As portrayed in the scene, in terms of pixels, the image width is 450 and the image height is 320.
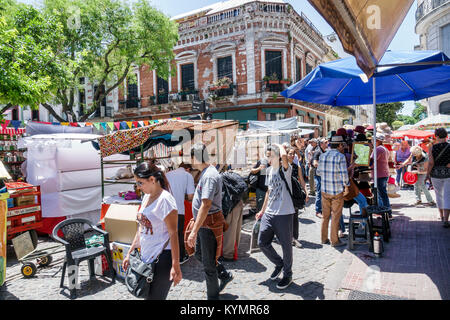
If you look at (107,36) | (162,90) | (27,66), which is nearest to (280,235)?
(27,66)

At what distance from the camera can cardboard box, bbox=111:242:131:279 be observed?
14.3ft

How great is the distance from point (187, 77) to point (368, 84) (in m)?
17.7

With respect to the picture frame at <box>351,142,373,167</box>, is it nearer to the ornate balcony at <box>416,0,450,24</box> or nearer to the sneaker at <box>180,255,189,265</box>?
the sneaker at <box>180,255,189,265</box>

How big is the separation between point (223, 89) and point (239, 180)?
57.2 feet

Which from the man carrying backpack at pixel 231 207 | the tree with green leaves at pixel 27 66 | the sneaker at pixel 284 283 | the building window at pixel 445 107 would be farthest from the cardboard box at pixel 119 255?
the building window at pixel 445 107

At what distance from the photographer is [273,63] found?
66.4 feet

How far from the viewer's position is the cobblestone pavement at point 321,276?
356 centimetres

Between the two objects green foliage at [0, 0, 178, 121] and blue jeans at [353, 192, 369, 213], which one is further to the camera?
green foliage at [0, 0, 178, 121]

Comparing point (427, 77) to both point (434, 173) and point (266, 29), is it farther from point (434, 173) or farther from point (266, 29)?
point (266, 29)

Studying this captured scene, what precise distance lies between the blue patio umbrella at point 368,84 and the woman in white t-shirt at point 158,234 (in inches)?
133

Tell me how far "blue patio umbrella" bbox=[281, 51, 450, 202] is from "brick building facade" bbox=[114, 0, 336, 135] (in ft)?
41.7

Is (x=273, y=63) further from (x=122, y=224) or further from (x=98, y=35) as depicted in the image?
(x=122, y=224)

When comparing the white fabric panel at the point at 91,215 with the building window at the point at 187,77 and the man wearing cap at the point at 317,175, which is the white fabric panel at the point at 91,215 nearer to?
the man wearing cap at the point at 317,175

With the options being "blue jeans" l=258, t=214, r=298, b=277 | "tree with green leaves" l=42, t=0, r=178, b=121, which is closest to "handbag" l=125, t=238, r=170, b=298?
"blue jeans" l=258, t=214, r=298, b=277
